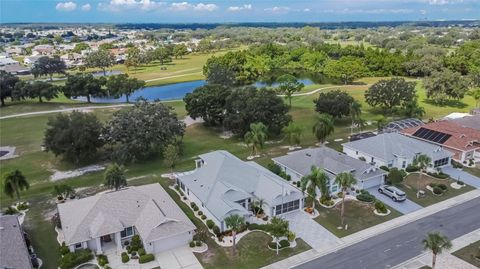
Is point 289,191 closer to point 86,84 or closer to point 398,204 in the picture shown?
point 398,204

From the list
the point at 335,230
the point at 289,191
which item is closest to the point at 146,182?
the point at 289,191

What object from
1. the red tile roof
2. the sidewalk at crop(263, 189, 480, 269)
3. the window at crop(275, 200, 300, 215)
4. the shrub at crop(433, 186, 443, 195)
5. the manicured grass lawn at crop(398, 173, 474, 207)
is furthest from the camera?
the red tile roof

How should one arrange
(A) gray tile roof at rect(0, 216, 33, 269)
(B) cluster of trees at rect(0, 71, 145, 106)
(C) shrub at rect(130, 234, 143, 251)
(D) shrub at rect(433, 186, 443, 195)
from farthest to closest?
(B) cluster of trees at rect(0, 71, 145, 106) → (D) shrub at rect(433, 186, 443, 195) → (C) shrub at rect(130, 234, 143, 251) → (A) gray tile roof at rect(0, 216, 33, 269)

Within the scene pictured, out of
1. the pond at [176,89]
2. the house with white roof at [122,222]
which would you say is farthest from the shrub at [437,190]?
the pond at [176,89]

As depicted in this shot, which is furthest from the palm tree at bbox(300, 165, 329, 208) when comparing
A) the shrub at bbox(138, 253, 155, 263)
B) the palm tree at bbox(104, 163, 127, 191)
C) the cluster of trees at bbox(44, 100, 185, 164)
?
the cluster of trees at bbox(44, 100, 185, 164)

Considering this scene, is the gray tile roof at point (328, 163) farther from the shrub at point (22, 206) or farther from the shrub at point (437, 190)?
the shrub at point (22, 206)

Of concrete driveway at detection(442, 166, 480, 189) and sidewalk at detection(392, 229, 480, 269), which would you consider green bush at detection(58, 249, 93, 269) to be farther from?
concrete driveway at detection(442, 166, 480, 189)
